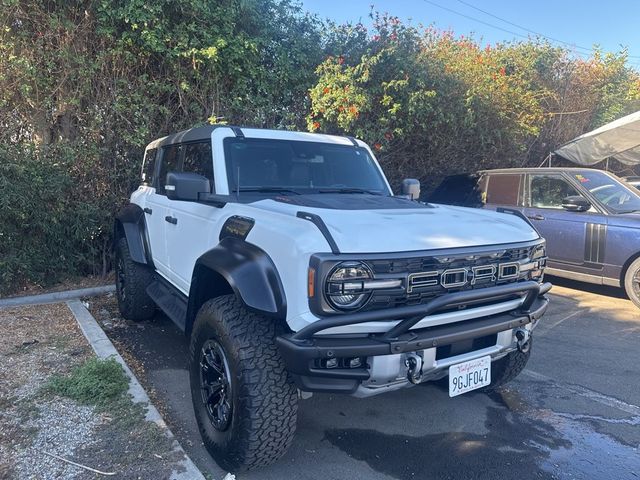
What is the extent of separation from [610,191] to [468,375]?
5.03 metres

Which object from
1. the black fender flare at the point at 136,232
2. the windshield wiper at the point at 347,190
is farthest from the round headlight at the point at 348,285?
the black fender flare at the point at 136,232

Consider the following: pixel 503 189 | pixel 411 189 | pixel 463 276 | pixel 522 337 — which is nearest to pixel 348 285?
pixel 463 276

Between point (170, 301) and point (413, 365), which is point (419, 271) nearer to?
point (413, 365)

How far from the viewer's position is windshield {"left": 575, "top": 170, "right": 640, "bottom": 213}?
6.22 meters

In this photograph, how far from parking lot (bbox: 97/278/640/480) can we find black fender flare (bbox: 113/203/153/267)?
844 millimetres

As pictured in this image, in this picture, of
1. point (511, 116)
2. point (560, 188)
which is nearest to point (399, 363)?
point (560, 188)

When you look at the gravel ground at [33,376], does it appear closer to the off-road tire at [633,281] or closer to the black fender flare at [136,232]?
the black fender flare at [136,232]

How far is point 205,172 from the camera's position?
149 inches

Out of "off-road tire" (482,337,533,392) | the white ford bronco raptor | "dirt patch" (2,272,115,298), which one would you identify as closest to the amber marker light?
the white ford bronco raptor

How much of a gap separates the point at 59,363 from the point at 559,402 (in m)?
3.95

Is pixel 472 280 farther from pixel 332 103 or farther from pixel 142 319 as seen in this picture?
pixel 332 103

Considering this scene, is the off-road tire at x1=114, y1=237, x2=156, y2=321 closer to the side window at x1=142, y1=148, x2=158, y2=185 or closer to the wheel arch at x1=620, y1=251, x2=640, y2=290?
the side window at x1=142, y1=148, x2=158, y2=185

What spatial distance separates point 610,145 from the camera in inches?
405

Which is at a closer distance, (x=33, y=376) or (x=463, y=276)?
(x=463, y=276)
